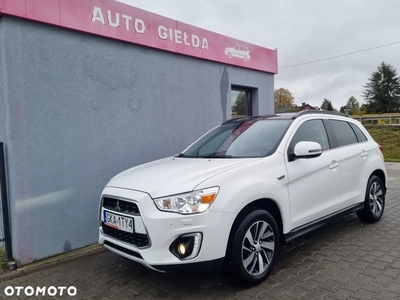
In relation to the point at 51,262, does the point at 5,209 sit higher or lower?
higher

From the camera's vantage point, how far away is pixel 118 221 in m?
3.16

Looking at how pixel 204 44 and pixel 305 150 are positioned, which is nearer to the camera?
pixel 305 150

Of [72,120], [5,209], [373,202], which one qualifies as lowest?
[373,202]

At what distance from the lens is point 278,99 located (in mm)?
70062

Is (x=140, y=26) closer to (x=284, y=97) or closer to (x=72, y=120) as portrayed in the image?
(x=72, y=120)

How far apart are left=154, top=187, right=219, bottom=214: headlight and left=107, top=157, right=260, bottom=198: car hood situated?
0.05 meters

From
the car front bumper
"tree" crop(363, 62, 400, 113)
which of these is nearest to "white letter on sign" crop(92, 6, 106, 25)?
the car front bumper

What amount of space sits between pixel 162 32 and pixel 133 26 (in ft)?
1.99

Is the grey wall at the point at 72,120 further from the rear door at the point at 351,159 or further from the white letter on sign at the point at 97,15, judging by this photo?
the rear door at the point at 351,159

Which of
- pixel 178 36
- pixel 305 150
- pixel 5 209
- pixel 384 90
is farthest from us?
pixel 384 90

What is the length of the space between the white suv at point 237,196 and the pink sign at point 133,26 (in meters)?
2.13

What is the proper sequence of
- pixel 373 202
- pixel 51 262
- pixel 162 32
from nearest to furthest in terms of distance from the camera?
pixel 51 262
pixel 373 202
pixel 162 32

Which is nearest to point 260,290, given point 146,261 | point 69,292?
point 146,261

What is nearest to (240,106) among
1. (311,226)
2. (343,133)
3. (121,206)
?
(343,133)
